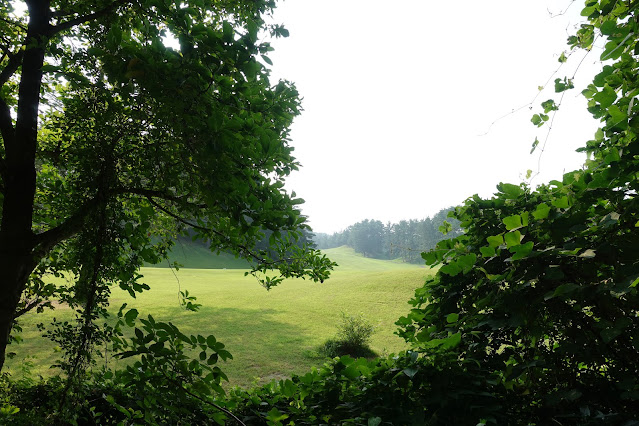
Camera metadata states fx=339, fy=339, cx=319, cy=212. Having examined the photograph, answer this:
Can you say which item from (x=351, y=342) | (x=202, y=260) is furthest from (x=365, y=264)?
(x=351, y=342)

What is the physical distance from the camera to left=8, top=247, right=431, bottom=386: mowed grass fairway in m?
10.0

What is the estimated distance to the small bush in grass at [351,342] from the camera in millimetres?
11258

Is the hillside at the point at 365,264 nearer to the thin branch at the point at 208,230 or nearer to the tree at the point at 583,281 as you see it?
the thin branch at the point at 208,230

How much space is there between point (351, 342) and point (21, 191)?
10.5 metres

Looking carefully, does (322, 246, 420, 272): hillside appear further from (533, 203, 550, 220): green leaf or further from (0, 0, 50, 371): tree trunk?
(533, 203, 550, 220): green leaf

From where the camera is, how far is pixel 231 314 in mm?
15922

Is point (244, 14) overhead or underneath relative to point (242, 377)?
overhead

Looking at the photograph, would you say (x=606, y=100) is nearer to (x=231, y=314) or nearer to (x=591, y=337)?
(x=591, y=337)

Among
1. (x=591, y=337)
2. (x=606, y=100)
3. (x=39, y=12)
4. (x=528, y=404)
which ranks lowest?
(x=528, y=404)

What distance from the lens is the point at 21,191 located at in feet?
8.10

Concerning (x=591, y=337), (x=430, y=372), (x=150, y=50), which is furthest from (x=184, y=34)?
(x=591, y=337)

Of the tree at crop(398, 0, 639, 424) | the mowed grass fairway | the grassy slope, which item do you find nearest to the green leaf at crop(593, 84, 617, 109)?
the tree at crop(398, 0, 639, 424)

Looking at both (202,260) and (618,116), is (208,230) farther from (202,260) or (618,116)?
(202,260)

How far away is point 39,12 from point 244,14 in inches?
63.5
